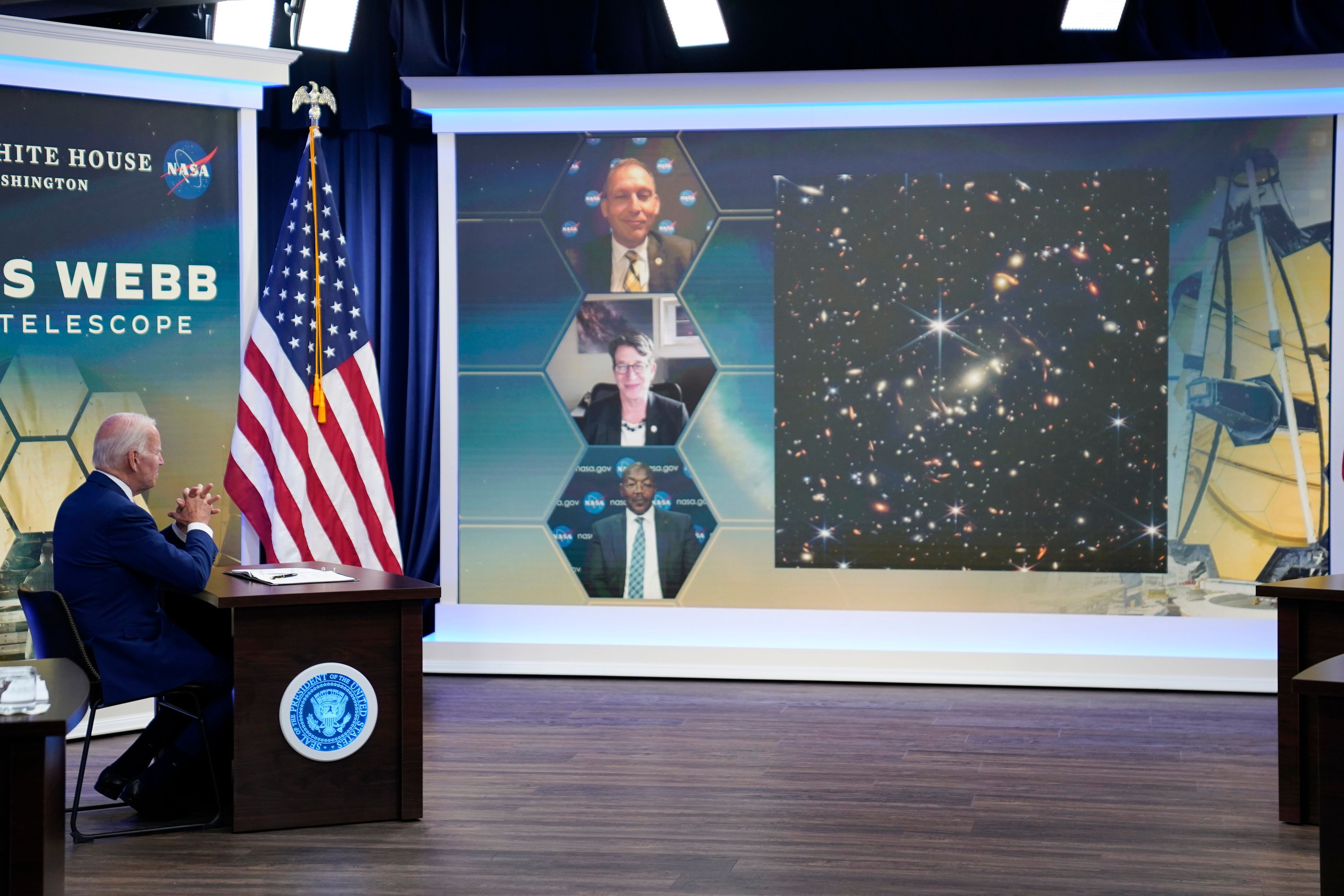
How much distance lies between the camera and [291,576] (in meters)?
3.74

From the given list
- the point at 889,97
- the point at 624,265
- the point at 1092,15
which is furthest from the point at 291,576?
the point at 1092,15

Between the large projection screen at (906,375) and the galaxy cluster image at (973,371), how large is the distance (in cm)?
1

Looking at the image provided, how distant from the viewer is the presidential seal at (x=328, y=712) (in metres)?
3.46

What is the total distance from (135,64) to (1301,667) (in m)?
4.35

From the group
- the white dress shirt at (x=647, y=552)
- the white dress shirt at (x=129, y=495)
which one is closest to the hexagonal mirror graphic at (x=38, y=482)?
the white dress shirt at (x=129, y=495)

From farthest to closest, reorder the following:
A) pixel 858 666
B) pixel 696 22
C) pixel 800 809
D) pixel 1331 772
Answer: pixel 858 666 → pixel 696 22 → pixel 800 809 → pixel 1331 772

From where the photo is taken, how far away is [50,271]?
4547 millimetres

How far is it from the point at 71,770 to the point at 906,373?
3598 millimetres

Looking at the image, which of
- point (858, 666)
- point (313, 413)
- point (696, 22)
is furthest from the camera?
point (858, 666)

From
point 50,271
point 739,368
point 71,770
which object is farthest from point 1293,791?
point 50,271

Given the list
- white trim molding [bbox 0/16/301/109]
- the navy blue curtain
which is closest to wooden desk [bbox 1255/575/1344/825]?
the navy blue curtain

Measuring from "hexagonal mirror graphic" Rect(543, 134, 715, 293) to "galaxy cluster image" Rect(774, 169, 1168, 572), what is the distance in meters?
0.44

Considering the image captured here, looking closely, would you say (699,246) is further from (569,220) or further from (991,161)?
(991,161)

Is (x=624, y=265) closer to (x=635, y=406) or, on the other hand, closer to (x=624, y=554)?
(x=635, y=406)
